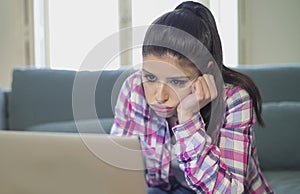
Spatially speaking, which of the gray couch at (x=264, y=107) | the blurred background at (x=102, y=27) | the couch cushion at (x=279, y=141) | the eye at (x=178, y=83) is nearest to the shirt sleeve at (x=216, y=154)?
the eye at (x=178, y=83)

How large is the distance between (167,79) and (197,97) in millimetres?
111

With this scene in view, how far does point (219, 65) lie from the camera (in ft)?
3.53

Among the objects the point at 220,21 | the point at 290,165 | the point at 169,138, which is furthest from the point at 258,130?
the point at 220,21

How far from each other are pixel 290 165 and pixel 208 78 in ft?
3.53

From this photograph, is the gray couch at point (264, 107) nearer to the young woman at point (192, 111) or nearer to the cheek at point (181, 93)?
the young woman at point (192, 111)

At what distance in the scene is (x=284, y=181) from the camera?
68.5 inches

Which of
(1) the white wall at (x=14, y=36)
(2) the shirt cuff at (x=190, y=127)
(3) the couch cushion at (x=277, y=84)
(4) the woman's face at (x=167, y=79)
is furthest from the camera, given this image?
(1) the white wall at (x=14, y=36)

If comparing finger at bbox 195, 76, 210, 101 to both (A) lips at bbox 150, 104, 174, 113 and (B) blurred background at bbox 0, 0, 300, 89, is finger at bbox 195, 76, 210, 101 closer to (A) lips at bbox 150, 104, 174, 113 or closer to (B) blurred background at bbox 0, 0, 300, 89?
(A) lips at bbox 150, 104, 174, 113

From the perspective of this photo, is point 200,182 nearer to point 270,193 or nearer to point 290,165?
point 270,193

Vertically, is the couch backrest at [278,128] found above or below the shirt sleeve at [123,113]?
below

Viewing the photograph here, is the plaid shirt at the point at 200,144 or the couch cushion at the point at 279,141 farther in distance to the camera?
the couch cushion at the point at 279,141

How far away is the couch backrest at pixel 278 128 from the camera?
192 cm

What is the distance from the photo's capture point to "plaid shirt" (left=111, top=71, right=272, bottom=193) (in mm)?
1035

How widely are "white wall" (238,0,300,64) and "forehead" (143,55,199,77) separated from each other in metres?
2.53
